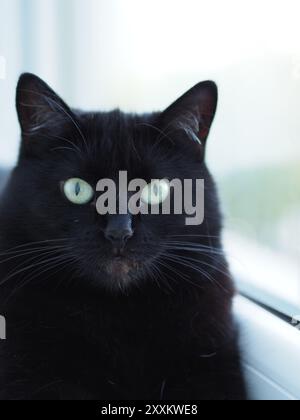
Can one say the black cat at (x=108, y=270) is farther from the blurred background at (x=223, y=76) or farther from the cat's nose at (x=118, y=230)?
the blurred background at (x=223, y=76)

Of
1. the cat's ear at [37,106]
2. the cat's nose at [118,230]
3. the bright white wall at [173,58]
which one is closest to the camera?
the cat's nose at [118,230]

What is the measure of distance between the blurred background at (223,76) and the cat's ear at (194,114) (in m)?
0.15

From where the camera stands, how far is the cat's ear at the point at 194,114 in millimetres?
1059

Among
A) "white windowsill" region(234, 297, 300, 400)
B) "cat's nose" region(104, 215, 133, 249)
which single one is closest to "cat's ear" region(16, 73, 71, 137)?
"cat's nose" region(104, 215, 133, 249)

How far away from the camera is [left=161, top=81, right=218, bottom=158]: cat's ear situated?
106 centimetres

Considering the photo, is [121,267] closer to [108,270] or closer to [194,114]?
[108,270]

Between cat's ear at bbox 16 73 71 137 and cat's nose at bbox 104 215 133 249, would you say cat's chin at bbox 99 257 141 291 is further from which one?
cat's ear at bbox 16 73 71 137

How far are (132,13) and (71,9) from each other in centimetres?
36

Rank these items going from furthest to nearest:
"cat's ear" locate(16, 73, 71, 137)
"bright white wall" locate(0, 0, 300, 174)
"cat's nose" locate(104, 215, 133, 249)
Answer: "bright white wall" locate(0, 0, 300, 174) → "cat's ear" locate(16, 73, 71, 137) → "cat's nose" locate(104, 215, 133, 249)

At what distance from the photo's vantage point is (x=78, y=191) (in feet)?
3.28

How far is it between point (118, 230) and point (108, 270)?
9cm

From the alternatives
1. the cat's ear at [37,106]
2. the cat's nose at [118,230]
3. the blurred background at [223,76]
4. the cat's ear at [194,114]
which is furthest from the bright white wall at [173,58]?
the cat's nose at [118,230]

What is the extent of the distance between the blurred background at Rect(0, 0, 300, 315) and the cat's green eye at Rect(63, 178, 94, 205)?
352 millimetres

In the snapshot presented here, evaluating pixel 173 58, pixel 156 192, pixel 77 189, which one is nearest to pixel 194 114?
pixel 156 192
